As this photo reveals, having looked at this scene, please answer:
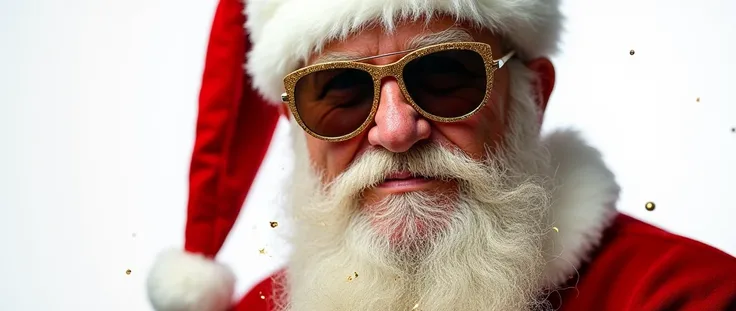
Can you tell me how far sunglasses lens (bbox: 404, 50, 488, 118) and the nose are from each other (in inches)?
0.9

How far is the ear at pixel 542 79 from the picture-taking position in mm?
1344

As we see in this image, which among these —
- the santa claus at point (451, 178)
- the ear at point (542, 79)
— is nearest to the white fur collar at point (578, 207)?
the santa claus at point (451, 178)

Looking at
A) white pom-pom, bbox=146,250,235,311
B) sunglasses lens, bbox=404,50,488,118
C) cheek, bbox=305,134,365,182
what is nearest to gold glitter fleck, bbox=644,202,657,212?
sunglasses lens, bbox=404,50,488,118

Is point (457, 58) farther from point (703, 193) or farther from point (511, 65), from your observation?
point (703, 193)

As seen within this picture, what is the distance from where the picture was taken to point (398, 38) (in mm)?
1142

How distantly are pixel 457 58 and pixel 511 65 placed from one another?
0.74 feet

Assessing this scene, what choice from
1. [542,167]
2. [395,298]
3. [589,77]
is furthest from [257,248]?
[589,77]

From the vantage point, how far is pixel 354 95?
3.81ft

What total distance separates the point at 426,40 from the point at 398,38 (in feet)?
0.16

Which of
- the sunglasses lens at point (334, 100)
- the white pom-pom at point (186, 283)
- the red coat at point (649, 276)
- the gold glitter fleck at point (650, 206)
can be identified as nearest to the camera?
the red coat at point (649, 276)

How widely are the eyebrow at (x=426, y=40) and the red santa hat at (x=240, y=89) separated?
3 centimetres

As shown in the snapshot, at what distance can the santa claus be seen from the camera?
3.69 feet

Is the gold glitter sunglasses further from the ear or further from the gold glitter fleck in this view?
the gold glitter fleck

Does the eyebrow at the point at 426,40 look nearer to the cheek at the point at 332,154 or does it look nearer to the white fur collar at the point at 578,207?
the cheek at the point at 332,154
